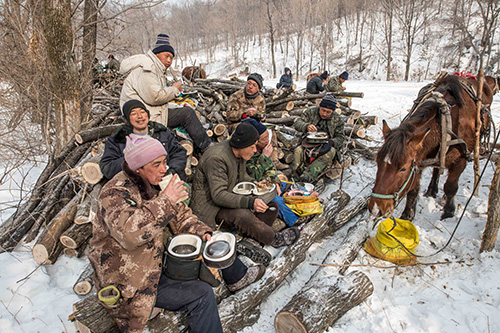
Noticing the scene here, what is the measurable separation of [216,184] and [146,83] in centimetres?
192

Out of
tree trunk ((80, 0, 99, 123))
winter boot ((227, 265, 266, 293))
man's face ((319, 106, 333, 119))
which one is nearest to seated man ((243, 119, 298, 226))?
winter boot ((227, 265, 266, 293))

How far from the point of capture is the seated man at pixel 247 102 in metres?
5.68

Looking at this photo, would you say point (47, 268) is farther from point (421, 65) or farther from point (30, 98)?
point (421, 65)

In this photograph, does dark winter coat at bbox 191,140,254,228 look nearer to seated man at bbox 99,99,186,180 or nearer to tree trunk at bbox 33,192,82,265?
seated man at bbox 99,99,186,180

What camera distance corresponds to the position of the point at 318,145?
5109 mm

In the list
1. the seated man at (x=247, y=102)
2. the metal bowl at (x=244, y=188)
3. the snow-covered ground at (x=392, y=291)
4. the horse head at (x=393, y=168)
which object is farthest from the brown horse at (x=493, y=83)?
the metal bowl at (x=244, y=188)

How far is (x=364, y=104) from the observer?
1057 cm

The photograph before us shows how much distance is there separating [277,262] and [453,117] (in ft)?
10.1

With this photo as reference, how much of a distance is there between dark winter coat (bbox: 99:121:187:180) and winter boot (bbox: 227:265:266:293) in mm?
1661

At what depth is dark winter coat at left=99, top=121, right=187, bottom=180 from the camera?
121 inches

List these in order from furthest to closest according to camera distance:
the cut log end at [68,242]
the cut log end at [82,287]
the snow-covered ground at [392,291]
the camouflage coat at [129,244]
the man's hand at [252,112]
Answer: the man's hand at [252,112]
the cut log end at [68,242]
the cut log end at [82,287]
the snow-covered ground at [392,291]
the camouflage coat at [129,244]

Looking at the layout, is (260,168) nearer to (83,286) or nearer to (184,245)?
(184,245)

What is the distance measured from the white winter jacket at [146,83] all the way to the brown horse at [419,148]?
3109 millimetres

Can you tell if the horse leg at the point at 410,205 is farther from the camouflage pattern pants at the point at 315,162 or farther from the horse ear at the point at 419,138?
the camouflage pattern pants at the point at 315,162
